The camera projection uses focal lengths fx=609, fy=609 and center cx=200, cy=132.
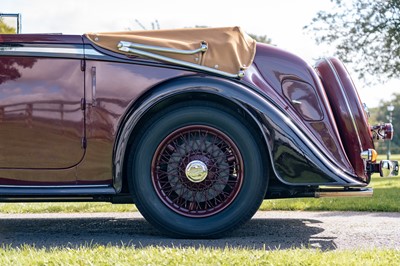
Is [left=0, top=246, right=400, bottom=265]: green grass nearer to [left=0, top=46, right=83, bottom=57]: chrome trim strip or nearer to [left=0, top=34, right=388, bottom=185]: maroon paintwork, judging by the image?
[left=0, top=34, right=388, bottom=185]: maroon paintwork

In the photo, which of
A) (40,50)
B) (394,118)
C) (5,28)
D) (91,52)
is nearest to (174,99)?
(91,52)

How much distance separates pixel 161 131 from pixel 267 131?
77cm

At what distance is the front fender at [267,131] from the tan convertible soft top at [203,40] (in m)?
0.16

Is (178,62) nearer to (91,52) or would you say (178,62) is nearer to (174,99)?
(174,99)

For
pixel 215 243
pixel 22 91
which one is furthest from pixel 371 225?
pixel 22 91

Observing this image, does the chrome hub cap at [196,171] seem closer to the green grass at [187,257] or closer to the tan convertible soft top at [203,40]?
the tan convertible soft top at [203,40]

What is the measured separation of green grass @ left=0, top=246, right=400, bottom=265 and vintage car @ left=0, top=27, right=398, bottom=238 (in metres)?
0.88

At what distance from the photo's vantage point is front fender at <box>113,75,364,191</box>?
14.3 feet

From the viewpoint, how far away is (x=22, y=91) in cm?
447


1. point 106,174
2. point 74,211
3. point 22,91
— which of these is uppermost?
point 22,91

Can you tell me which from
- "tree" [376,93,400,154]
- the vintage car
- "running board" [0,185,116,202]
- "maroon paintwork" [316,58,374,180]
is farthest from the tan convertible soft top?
"tree" [376,93,400,154]

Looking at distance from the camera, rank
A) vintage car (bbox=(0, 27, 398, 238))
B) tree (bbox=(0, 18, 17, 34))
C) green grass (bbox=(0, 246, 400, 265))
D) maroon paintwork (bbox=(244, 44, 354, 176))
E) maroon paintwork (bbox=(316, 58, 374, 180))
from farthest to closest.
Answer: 1. tree (bbox=(0, 18, 17, 34))
2. maroon paintwork (bbox=(316, 58, 374, 180))
3. maroon paintwork (bbox=(244, 44, 354, 176))
4. vintage car (bbox=(0, 27, 398, 238))
5. green grass (bbox=(0, 246, 400, 265))

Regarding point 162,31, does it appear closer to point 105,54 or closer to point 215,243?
point 105,54

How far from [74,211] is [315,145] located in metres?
3.19
